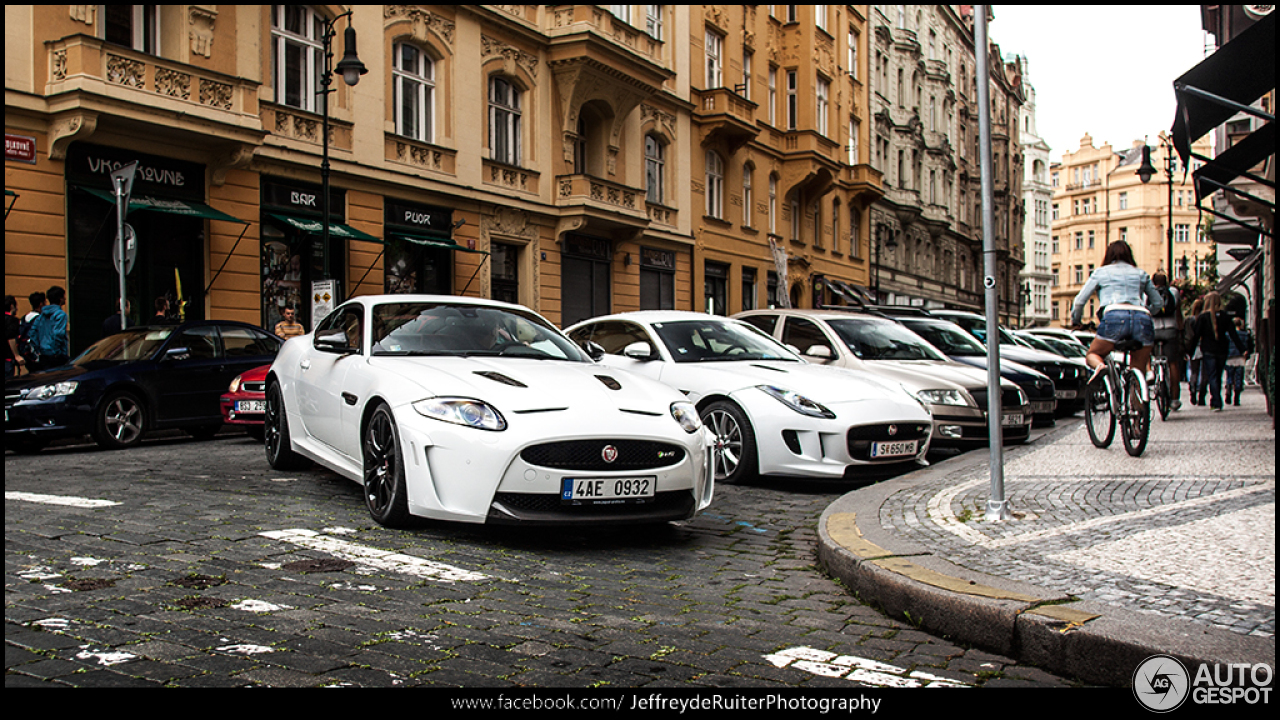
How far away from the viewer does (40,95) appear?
567 inches

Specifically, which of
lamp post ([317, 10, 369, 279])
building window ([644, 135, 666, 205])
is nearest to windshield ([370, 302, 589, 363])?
lamp post ([317, 10, 369, 279])

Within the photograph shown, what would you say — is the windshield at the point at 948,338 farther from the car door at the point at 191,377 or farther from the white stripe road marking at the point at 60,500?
the white stripe road marking at the point at 60,500

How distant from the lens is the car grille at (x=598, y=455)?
17.1 ft

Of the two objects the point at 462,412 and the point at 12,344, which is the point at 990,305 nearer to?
the point at 462,412

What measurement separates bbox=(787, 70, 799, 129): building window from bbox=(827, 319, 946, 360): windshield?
27.3m

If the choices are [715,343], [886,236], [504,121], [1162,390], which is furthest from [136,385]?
[886,236]

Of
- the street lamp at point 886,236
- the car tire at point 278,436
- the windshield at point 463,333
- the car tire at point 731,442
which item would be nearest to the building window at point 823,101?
the street lamp at point 886,236

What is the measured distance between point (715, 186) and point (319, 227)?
17.0m

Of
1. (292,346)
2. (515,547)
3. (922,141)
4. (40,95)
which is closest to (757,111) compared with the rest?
(922,141)

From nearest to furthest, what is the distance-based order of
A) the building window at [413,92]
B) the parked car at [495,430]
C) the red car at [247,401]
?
the parked car at [495,430], the red car at [247,401], the building window at [413,92]

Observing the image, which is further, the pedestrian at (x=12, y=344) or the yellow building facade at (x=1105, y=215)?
the yellow building facade at (x=1105, y=215)

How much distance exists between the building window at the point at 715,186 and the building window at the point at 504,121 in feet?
32.3

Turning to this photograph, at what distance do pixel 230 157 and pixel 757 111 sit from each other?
22061 mm

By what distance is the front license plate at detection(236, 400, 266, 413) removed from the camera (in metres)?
10.9
